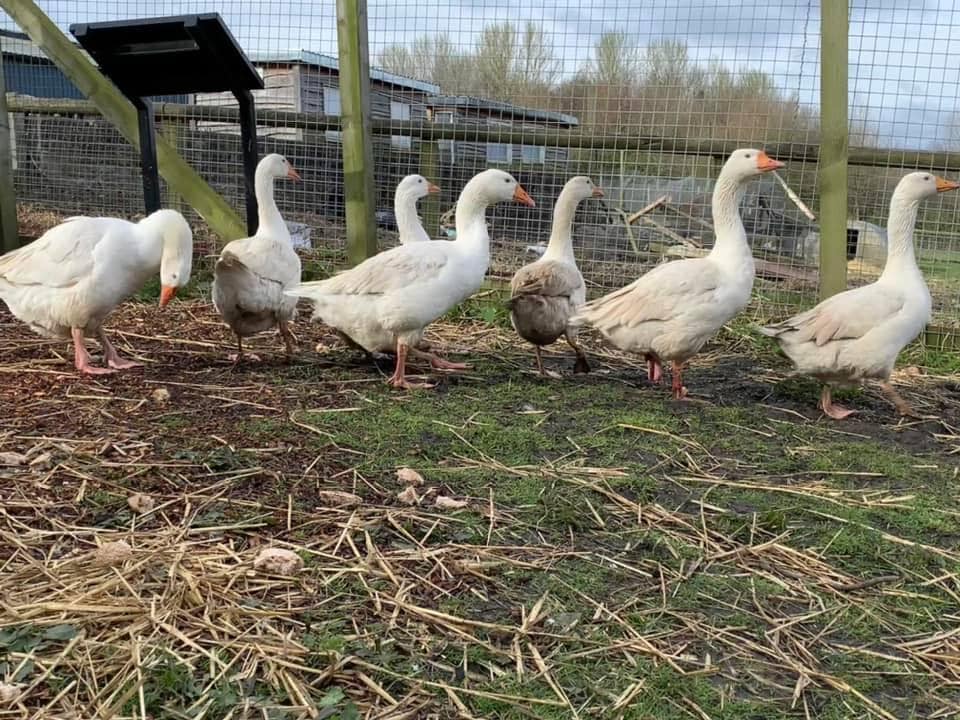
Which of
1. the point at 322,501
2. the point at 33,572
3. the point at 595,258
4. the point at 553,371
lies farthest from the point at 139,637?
the point at 595,258

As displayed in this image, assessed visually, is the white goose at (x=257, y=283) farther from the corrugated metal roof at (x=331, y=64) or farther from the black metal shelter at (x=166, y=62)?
the corrugated metal roof at (x=331, y=64)

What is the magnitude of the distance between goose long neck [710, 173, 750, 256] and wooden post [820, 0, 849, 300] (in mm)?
1577

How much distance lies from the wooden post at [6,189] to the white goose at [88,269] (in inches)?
120

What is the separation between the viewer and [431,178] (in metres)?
7.99

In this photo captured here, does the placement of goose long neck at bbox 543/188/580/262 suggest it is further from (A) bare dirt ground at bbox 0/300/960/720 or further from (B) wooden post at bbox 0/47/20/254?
(B) wooden post at bbox 0/47/20/254

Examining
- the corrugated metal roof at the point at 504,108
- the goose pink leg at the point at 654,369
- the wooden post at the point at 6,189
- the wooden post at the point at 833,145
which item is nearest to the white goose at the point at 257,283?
the goose pink leg at the point at 654,369

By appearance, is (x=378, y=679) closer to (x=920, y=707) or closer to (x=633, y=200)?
(x=920, y=707)

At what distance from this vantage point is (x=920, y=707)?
7.25 ft

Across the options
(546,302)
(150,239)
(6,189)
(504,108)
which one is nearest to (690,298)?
(546,302)

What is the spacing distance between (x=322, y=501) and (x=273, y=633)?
94 centimetres

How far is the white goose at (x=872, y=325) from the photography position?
4.93 m

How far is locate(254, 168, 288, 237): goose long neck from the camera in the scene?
6074 millimetres

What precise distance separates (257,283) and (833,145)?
4.56 m

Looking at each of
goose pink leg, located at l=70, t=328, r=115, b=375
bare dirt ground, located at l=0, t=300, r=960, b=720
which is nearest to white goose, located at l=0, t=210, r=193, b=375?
goose pink leg, located at l=70, t=328, r=115, b=375
